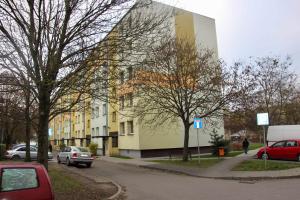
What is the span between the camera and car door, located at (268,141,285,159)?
2577 centimetres

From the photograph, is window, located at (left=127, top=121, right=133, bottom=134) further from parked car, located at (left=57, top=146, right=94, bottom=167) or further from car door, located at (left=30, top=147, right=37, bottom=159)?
parked car, located at (left=57, top=146, right=94, bottom=167)

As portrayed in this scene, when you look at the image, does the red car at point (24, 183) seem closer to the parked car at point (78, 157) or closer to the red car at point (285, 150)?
the parked car at point (78, 157)

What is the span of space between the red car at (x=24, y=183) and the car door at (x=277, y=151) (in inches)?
866

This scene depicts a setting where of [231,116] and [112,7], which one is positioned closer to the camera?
[112,7]

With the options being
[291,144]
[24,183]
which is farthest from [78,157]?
[24,183]

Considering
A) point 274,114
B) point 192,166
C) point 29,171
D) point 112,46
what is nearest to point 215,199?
point 112,46

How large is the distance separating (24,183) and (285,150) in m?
22.2

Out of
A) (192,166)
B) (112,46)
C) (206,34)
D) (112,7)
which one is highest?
(206,34)

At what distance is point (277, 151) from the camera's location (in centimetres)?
2603

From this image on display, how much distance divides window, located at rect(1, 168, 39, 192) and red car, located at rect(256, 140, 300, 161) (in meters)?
21.4

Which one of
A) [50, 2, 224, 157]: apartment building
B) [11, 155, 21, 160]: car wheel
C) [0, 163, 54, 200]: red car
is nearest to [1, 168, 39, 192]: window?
[0, 163, 54, 200]: red car

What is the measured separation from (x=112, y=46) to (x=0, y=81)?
150 inches

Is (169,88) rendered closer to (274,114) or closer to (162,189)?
(162,189)

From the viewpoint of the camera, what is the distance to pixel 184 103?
27.7 metres
